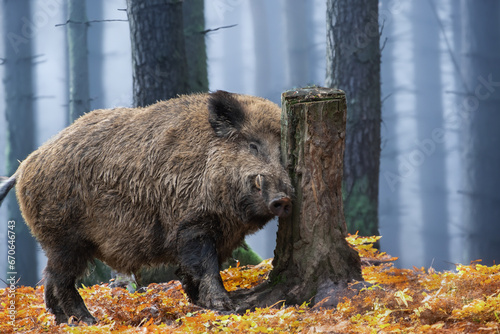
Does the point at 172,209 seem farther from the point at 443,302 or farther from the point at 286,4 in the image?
the point at 286,4

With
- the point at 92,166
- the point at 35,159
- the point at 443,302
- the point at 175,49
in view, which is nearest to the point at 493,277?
the point at 443,302

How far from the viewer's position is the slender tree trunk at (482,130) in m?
11.7

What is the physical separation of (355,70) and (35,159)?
471 cm

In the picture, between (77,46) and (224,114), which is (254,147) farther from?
(77,46)

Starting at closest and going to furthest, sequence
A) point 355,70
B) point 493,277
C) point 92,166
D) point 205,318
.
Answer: point 205,318 < point 493,277 < point 92,166 < point 355,70

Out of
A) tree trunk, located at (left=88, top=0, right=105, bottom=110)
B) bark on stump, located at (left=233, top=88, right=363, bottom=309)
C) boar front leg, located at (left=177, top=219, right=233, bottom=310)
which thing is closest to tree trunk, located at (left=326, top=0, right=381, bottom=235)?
bark on stump, located at (left=233, top=88, right=363, bottom=309)

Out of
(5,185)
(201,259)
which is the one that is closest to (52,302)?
(5,185)

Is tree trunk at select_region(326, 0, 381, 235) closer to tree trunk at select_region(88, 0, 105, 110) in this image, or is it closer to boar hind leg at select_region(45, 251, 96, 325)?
boar hind leg at select_region(45, 251, 96, 325)

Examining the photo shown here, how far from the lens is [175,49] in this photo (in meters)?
7.00

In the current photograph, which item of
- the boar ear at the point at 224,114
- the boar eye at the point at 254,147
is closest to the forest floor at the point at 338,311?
the boar eye at the point at 254,147

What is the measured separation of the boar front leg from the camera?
423 centimetres

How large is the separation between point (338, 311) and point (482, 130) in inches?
370

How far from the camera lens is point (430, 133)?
13391 millimetres

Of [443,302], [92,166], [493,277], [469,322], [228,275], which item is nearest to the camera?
[469,322]
